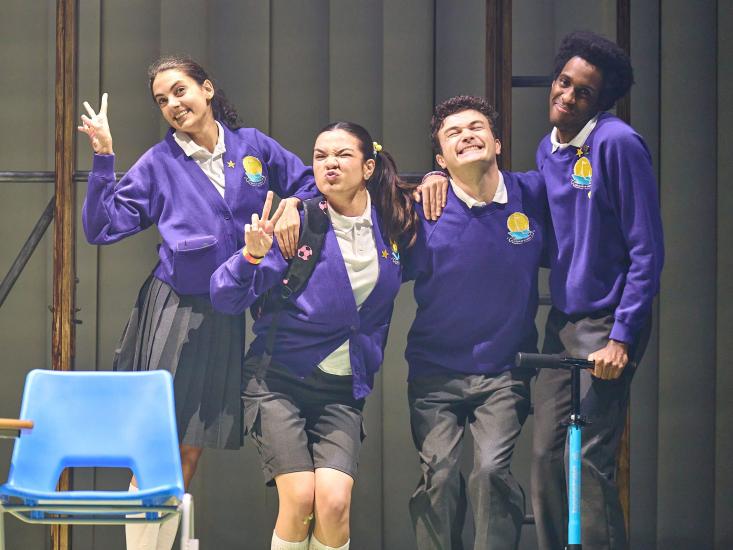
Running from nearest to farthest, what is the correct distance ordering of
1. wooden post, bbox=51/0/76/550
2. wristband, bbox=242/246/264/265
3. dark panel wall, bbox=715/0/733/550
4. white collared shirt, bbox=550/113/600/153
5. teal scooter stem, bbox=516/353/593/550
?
teal scooter stem, bbox=516/353/593/550
wristband, bbox=242/246/264/265
white collared shirt, bbox=550/113/600/153
wooden post, bbox=51/0/76/550
dark panel wall, bbox=715/0/733/550

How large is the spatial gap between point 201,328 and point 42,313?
3.59ft

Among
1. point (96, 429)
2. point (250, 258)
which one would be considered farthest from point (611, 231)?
point (96, 429)

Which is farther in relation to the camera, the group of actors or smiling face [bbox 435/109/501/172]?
smiling face [bbox 435/109/501/172]

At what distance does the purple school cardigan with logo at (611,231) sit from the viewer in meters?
4.43

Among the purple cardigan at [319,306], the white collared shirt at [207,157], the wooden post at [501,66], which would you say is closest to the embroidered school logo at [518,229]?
the wooden post at [501,66]

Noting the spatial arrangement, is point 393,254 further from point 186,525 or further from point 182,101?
point 186,525

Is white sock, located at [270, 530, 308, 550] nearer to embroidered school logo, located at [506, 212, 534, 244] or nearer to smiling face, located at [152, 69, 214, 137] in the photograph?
embroidered school logo, located at [506, 212, 534, 244]

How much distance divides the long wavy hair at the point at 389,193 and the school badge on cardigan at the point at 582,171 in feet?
2.15

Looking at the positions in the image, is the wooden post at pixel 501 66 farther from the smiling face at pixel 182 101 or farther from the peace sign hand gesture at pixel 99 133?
the peace sign hand gesture at pixel 99 133

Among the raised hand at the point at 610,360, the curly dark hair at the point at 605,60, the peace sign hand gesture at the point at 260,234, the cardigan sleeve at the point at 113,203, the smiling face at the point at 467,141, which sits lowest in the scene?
the raised hand at the point at 610,360

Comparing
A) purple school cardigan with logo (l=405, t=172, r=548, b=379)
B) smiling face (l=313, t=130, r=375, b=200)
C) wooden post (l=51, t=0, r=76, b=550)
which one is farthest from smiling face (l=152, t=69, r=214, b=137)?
purple school cardigan with logo (l=405, t=172, r=548, b=379)

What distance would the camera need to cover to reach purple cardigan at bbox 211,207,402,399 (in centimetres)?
456

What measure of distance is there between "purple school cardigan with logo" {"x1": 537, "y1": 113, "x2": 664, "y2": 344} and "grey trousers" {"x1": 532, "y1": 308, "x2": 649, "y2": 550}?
91 mm

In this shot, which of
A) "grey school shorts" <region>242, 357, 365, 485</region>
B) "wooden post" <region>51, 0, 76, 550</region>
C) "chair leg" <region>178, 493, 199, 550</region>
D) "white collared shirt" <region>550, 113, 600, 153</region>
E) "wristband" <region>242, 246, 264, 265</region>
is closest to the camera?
"chair leg" <region>178, 493, 199, 550</region>
